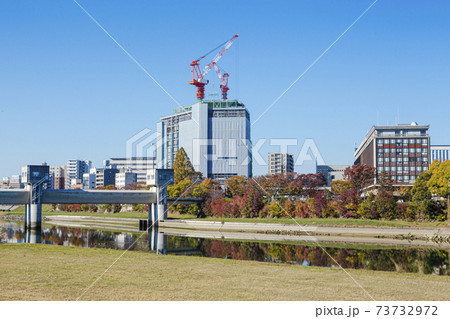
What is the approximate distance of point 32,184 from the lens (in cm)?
5494

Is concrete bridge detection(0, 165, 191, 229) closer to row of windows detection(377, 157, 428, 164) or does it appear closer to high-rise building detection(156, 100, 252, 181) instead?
row of windows detection(377, 157, 428, 164)

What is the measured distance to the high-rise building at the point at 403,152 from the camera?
302ft

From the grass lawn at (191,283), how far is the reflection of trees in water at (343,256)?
24.2 ft

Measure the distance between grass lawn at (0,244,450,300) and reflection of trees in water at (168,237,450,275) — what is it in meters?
7.36

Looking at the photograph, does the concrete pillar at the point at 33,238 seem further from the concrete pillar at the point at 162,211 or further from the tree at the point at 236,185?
the tree at the point at 236,185

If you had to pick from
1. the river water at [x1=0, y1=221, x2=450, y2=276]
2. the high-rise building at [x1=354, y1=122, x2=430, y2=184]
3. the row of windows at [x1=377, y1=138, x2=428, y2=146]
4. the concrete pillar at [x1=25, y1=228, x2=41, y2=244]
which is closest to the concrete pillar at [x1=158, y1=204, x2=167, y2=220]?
the concrete pillar at [x1=25, y1=228, x2=41, y2=244]

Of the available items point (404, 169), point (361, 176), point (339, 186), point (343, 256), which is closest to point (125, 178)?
point (404, 169)

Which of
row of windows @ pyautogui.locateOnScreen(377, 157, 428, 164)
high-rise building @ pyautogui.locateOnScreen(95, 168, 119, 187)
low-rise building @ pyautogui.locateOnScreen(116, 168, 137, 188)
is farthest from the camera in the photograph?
high-rise building @ pyautogui.locateOnScreen(95, 168, 119, 187)

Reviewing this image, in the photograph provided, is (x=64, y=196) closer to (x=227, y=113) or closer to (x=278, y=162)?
(x=227, y=113)

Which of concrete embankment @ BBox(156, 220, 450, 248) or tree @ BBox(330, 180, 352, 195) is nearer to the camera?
concrete embankment @ BBox(156, 220, 450, 248)

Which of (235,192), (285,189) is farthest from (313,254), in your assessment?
(235,192)

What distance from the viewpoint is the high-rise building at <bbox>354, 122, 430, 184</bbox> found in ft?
302

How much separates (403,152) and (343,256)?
7328cm
